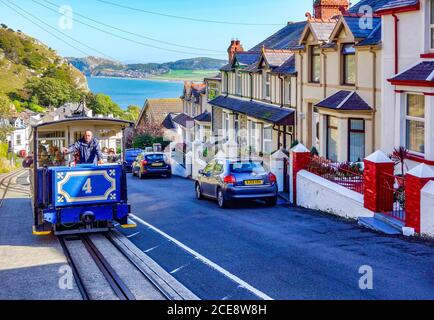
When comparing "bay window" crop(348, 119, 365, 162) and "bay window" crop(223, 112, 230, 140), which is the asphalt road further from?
"bay window" crop(223, 112, 230, 140)

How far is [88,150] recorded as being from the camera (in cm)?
1531

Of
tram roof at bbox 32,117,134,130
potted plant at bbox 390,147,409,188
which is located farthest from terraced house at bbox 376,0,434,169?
tram roof at bbox 32,117,134,130

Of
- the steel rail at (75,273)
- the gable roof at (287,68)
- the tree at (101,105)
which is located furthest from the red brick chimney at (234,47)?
the tree at (101,105)

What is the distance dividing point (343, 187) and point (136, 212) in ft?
20.7

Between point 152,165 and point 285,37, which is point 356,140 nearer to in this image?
point 152,165

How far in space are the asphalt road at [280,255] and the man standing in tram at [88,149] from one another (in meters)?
2.00

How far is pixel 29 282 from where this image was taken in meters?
11.1

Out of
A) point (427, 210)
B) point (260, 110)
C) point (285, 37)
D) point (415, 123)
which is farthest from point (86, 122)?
point (285, 37)

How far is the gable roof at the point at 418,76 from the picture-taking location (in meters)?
16.9

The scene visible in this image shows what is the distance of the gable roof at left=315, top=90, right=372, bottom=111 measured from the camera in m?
23.0

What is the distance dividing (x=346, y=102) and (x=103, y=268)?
45.0 ft

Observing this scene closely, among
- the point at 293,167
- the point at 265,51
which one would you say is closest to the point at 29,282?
the point at 293,167
